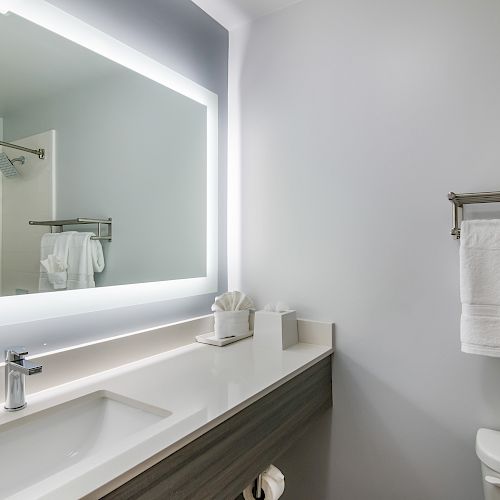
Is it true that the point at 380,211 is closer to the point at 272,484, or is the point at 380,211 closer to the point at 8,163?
the point at 272,484

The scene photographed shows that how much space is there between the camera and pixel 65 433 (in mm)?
963

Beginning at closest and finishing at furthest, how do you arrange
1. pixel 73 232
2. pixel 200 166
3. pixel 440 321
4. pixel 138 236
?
pixel 73 232 → pixel 440 321 → pixel 138 236 → pixel 200 166

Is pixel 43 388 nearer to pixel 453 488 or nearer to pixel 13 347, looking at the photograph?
pixel 13 347

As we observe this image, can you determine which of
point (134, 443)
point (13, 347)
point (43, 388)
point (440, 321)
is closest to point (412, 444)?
point (440, 321)

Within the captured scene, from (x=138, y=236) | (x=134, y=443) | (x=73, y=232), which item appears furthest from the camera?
(x=138, y=236)

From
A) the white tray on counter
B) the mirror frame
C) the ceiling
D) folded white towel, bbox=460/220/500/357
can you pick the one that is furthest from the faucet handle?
the ceiling

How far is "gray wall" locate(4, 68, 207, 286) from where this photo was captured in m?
1.17

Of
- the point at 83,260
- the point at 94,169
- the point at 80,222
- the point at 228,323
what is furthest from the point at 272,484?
the point at 94,169

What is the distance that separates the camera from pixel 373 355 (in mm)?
1426

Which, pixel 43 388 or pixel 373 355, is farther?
pixel 373 355

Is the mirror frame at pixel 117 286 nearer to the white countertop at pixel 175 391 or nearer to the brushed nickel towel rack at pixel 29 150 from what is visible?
the white countertop at pixel 175 391

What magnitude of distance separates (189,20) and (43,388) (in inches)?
59.3

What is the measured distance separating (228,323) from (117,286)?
1.61 ft

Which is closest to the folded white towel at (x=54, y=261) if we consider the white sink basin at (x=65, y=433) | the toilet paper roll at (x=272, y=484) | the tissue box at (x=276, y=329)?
the white sink basin at (x=65, y=433)
